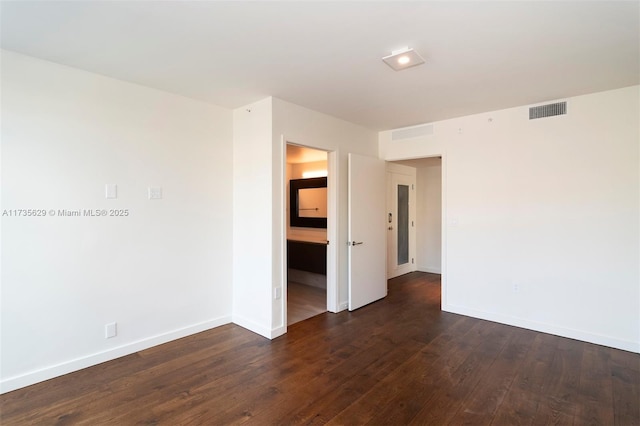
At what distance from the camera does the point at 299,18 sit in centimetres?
197

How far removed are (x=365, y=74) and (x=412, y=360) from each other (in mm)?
2604

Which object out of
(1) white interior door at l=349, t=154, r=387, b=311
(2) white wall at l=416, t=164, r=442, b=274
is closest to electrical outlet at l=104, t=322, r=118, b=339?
(1) white interior door at l=349, t=154, r=387, b=311

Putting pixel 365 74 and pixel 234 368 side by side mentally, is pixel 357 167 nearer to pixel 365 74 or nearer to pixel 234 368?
pixel 365 74

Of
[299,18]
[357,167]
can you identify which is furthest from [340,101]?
[299,18]

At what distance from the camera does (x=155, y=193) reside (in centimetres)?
318

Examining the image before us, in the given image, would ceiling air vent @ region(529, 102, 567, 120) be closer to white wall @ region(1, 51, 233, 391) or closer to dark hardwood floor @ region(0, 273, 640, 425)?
dark hardwood floor @ region(0, 273, 640, 425)

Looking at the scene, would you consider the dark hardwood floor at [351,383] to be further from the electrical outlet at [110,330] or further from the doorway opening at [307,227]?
the doorway opening at [307,227]

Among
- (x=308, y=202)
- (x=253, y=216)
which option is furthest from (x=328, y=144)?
(x=308, y=202)

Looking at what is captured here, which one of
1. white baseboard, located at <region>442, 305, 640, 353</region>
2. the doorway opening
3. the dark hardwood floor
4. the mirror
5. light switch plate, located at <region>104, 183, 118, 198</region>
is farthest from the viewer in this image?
the mirror

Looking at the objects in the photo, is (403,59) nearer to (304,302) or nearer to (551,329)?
(551,329)

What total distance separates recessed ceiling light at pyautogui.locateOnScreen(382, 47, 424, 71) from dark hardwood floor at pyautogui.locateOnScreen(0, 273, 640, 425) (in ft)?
8.35

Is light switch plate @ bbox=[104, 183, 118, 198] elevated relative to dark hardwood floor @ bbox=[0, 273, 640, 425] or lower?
elevated

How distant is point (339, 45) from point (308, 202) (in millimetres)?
4052

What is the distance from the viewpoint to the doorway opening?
5141 millimetres
